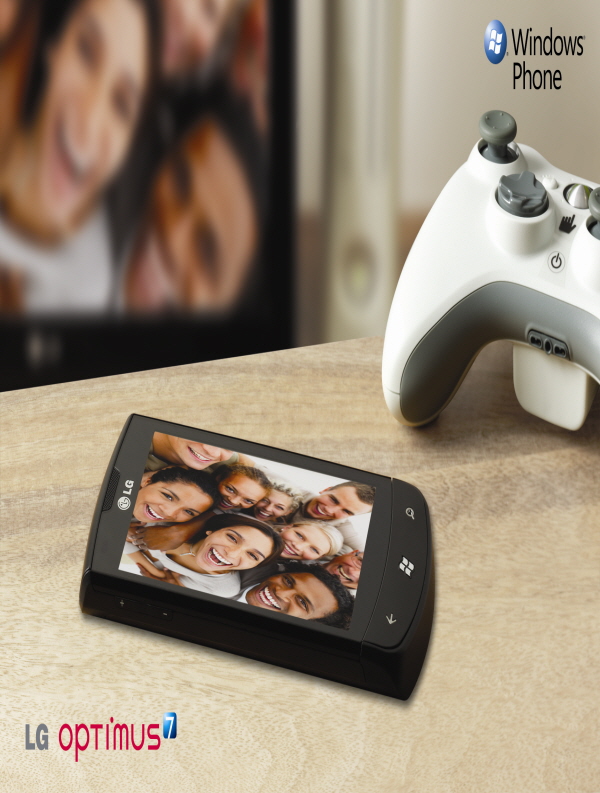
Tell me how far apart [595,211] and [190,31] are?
0.34 meters

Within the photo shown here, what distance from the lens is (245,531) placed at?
43 cm

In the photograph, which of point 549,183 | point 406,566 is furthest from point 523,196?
point 406,566

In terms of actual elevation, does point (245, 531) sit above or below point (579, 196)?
below

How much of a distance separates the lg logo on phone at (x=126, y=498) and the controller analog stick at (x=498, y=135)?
0.27 metres

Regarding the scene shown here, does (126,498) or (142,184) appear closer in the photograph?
(126,498)

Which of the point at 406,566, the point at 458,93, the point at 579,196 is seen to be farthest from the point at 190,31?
the point at 406,566

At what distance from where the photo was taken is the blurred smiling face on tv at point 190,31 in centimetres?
62

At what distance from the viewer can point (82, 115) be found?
634 mm

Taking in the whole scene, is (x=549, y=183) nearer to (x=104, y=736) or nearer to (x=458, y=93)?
(x=458, y=93)

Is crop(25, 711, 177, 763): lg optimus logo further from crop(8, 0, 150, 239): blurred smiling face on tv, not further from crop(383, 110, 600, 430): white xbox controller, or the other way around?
crop(8, 0, 150, 239): blurred smiling face on tv

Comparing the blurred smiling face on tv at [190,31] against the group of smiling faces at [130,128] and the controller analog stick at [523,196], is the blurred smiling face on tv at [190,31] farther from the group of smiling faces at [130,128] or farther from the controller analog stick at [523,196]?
the controller analog stick at [523,196]

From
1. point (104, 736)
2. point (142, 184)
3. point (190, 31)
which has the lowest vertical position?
point (104, 736)

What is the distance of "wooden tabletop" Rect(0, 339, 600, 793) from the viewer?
39cm

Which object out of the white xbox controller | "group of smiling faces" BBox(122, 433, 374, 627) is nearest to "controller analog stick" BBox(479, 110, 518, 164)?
the white xbox controller
